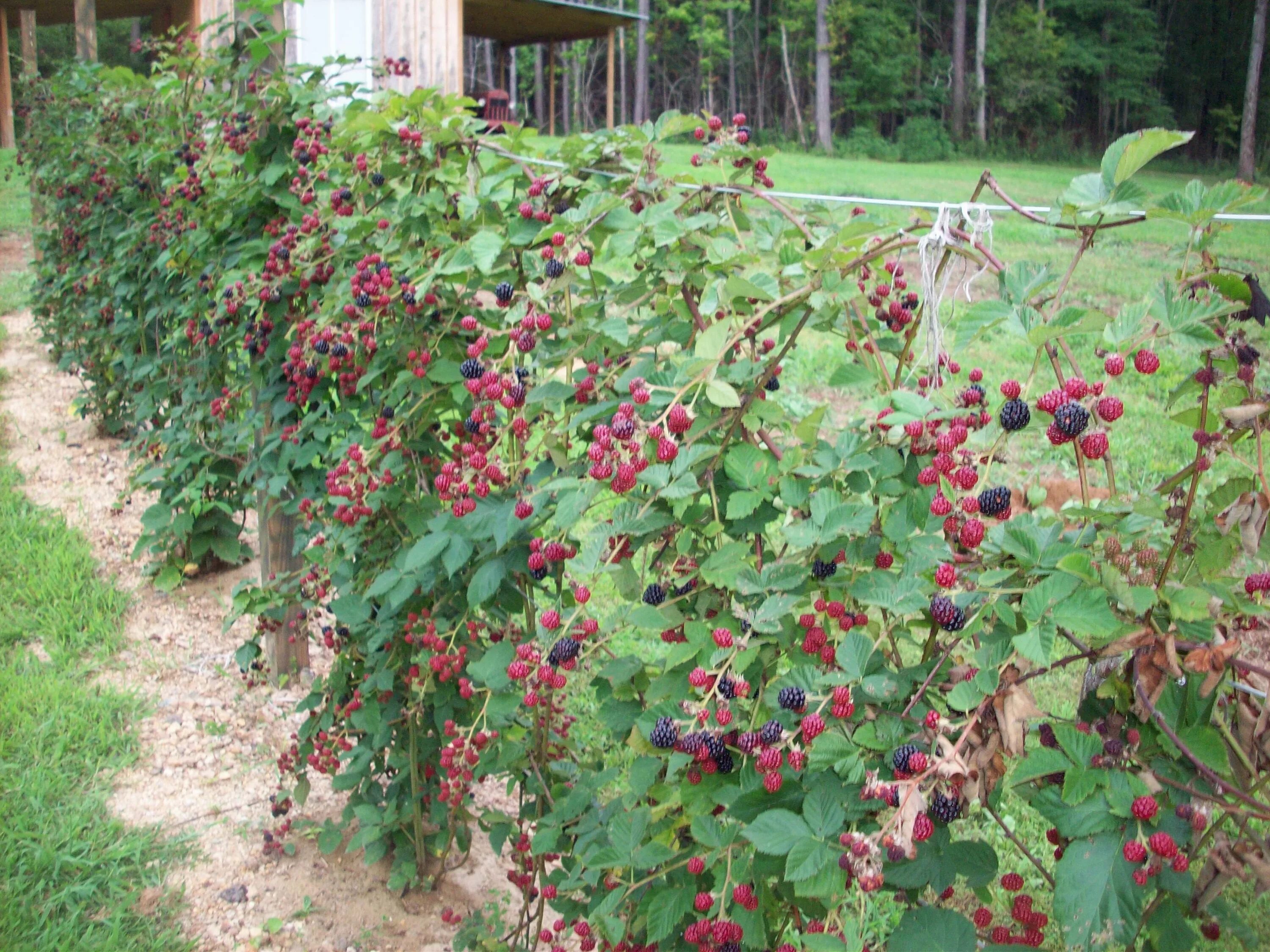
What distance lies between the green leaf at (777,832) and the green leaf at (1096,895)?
0.25m

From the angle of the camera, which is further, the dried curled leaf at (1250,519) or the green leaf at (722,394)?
the green leaf at (722,394)

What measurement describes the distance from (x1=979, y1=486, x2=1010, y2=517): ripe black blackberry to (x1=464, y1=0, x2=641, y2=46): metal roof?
41.1ft

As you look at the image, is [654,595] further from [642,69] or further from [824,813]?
[642,69]

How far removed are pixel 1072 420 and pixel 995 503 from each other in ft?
0.43

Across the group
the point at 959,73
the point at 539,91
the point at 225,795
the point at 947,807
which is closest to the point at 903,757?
the point at 947,807

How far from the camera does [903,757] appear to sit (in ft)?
3.30

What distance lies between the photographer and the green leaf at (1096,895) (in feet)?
3.01

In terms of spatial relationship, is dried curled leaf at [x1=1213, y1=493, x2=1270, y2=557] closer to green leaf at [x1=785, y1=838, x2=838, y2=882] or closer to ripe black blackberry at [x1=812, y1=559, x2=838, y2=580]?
ripe black blackberry at [x1=812, y1=559, x2=838, y2=580]

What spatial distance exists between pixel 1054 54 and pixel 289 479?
30.3 m

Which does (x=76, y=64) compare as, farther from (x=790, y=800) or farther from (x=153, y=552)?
(x=790, y=800)

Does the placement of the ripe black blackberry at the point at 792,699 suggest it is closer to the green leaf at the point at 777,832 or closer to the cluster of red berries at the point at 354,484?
the green leaf at the point at 777,832

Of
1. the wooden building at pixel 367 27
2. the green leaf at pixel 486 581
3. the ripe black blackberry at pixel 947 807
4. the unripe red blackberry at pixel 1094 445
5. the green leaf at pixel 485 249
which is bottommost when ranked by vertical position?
the ripe black blackberry at pixel 947 807

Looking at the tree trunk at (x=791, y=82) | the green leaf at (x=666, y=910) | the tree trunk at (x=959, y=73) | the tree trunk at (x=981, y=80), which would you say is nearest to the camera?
the green leaf at (x=666, y=910)

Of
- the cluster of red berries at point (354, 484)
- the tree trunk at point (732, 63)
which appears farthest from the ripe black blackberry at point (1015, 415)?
the tree trunk at point (732, 63)
